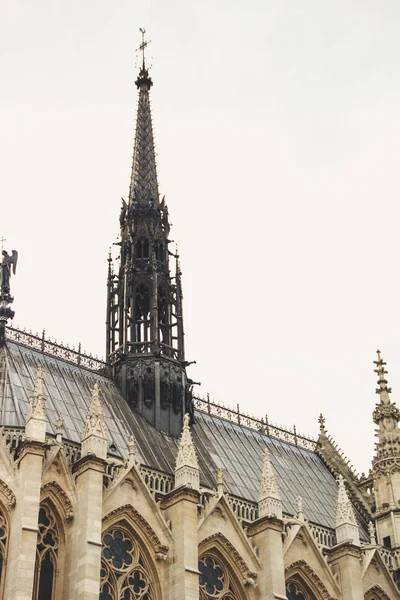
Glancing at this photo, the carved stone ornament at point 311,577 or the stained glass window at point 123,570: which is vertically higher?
the carved stone ornament at point 311,577

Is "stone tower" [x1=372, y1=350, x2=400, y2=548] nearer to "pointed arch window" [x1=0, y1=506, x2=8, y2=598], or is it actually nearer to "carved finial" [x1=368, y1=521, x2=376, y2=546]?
"carved finial" [x1=368, y1=521, x2=376, y2=546]

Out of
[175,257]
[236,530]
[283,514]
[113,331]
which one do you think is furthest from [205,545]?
[175,257]

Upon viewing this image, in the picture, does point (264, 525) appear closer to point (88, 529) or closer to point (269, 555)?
point (269, 555)

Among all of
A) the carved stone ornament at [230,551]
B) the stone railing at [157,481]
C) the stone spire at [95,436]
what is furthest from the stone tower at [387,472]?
the stone spire at [95,436]

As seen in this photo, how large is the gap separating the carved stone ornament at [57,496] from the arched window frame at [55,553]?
0.16 metres

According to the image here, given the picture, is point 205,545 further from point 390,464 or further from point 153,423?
point 390,464

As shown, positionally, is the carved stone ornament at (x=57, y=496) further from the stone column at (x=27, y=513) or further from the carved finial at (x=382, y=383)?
the carved finial at (x=382, y=383)

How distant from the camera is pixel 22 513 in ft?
114

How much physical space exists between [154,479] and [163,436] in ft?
20.0

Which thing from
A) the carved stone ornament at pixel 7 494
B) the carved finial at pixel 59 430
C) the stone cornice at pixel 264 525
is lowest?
the carved stone ornament at pixel 7 494

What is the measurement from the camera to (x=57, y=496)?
37.3 metres

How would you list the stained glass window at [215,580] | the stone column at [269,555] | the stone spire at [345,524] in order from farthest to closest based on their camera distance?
the stone spire at [345,524]
the stone column at [269,555]
the stained glass window at [215,580]

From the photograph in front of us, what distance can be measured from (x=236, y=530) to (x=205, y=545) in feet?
5.67

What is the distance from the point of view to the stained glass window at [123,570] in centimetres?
3759
